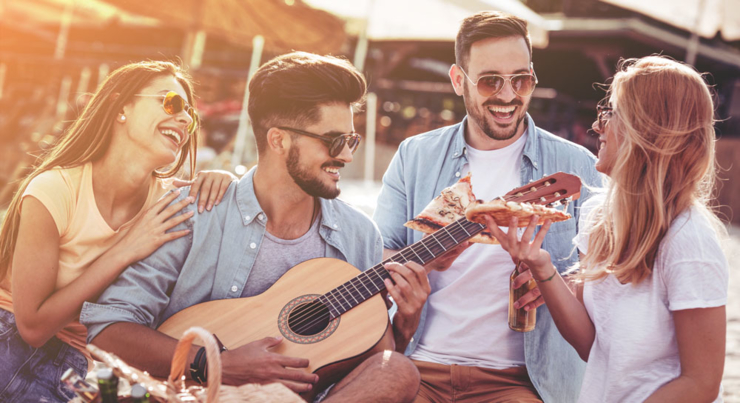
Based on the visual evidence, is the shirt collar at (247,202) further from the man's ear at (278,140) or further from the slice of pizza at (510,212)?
the slice of pizza at (510,212)

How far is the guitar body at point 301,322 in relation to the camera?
2574 mm

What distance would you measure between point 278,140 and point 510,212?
1200 millimetres

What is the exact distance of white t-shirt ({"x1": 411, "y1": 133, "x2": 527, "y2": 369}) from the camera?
3111mm

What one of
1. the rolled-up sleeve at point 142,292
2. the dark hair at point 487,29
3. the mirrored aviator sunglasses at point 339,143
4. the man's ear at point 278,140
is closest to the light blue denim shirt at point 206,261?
the rolled-up sleeve at point 142,292

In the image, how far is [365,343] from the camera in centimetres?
259

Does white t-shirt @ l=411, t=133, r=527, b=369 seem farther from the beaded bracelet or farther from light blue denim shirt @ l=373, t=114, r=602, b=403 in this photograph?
the beaded bracelet

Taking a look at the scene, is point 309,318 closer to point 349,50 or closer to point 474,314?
point 474,314

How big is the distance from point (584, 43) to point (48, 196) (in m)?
10.9

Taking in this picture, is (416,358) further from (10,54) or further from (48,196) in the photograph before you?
(10,54)

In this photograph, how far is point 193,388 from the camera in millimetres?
Answer: 2070

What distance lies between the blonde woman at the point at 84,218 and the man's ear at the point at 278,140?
27 centimetres

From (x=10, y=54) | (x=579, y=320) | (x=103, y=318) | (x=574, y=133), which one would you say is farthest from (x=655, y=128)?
(x=10, y=54)

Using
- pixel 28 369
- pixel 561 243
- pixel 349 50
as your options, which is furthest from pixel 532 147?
pixel 349 50

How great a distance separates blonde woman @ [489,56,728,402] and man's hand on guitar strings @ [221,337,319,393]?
936mm
